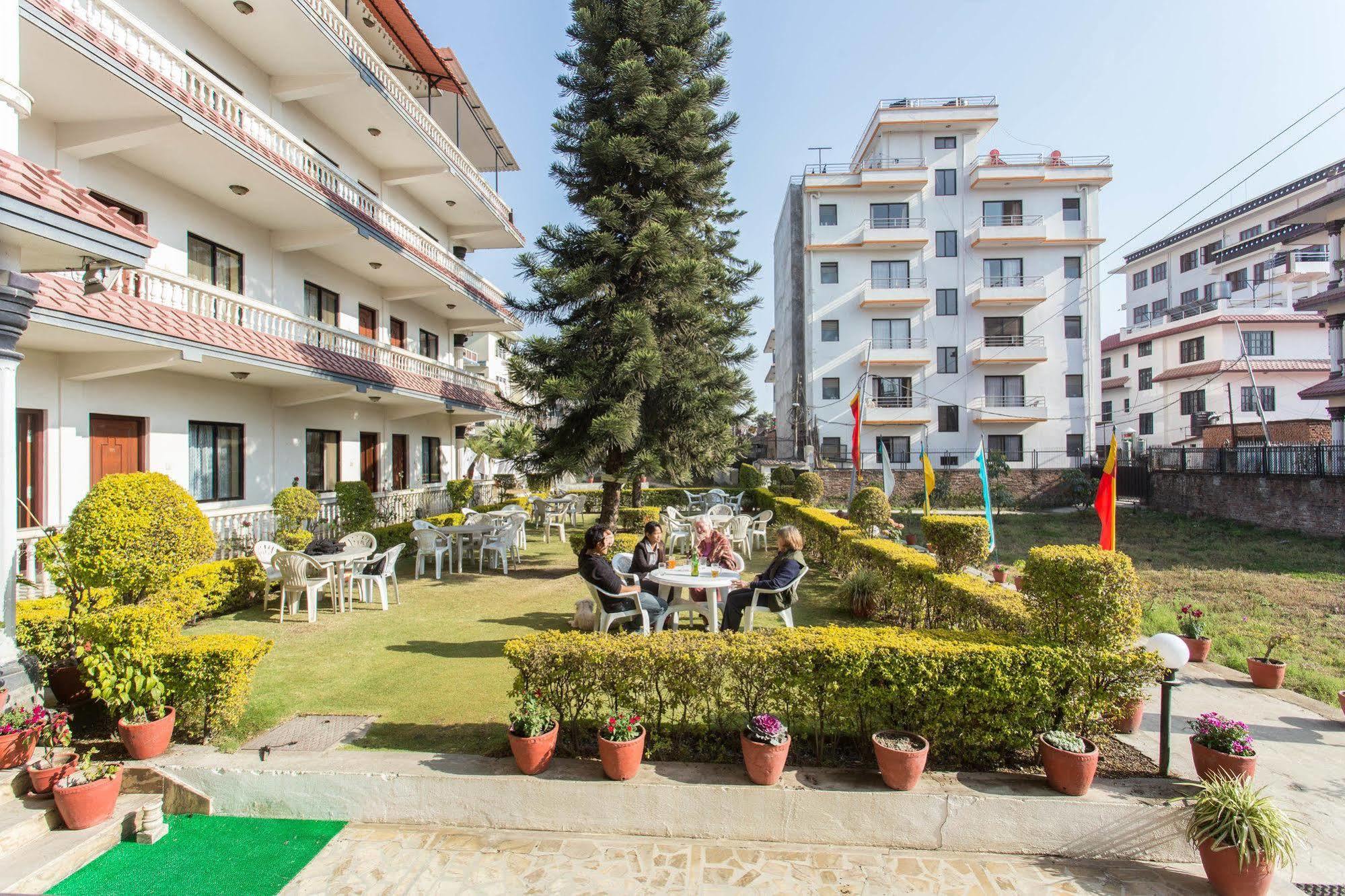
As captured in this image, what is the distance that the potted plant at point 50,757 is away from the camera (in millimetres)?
4258

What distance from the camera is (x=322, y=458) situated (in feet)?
51.4

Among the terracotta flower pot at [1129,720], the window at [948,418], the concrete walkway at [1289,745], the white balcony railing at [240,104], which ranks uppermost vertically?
the white balcony railing at [240,104]

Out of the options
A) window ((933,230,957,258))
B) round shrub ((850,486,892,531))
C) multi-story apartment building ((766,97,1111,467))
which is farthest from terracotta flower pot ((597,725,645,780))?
window ((933,230,957,258))


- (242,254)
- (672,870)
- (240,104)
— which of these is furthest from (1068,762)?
(242,254)

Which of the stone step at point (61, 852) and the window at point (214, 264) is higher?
the window at point (214, 264)

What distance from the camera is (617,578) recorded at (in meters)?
7.15

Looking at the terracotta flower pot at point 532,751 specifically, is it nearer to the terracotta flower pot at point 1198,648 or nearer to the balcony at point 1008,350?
the terracotta flower pot at point 1198,648

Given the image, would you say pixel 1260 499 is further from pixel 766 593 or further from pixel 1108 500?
pixel 766 593

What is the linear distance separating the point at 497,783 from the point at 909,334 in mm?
34141

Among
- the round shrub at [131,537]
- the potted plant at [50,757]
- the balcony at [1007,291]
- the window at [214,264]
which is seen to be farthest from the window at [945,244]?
the potted plant at [50,757]

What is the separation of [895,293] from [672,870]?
3395 cm

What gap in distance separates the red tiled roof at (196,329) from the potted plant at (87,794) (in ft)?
17.1

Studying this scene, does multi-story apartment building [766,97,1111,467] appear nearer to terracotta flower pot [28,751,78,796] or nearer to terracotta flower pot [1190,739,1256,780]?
terracotta flower pot [1190,739,1256,780]

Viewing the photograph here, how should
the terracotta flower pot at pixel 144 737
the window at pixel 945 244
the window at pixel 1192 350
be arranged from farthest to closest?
the window at pixel 1192 350, the window at pixel 945 244, the terracotta flower pot at pixel 144 737
